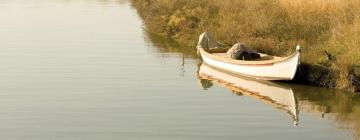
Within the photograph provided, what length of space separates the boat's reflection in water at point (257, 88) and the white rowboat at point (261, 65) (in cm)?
25

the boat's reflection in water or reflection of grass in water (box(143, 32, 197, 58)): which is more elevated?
the boat's reflection in water

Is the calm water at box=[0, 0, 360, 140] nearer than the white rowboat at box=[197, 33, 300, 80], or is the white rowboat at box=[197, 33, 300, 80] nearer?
the calm water at box=[0, 0, 360, 140]

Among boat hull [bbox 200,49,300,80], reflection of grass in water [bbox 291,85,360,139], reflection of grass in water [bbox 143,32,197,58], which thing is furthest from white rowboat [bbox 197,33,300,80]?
reflection of grass in water [bbox 143,32,197,58]

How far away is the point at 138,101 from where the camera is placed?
2142 cm

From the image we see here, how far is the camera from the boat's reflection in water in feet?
69.7

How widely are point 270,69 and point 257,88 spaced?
0.80 meters

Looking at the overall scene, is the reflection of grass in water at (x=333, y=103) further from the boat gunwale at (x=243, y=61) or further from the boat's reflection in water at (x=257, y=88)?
the boat gunwale at (x=243, y=61)

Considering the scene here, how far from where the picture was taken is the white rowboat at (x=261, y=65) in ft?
74.5

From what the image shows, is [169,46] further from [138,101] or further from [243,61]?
[138,101]

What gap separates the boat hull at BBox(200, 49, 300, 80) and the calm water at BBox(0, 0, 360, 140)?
53cm

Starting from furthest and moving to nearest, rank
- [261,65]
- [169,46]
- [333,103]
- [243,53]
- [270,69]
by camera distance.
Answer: [169,46]
[243,53]
[261,65]
[270,69]
[333,103]

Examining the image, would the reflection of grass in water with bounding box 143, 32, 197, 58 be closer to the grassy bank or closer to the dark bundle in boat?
the grassy bank

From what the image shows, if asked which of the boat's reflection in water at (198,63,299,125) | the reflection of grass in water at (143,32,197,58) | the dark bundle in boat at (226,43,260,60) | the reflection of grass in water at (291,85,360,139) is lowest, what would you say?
the reflection of grass in water at (143,32,197,58)

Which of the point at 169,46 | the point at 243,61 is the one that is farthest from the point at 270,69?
the point at 169,46
